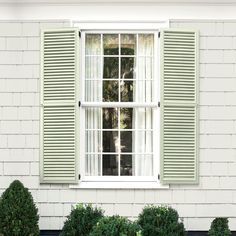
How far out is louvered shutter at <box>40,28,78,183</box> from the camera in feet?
27.6

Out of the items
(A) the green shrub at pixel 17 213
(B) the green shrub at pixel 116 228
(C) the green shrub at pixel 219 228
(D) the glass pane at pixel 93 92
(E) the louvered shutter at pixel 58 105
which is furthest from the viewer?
(D) the glass pane at pixel 93 92

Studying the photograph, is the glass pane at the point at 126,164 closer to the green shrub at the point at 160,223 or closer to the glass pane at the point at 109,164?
the glass pane at the point at 109,164

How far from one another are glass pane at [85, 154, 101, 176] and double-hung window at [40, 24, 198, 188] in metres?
0.01

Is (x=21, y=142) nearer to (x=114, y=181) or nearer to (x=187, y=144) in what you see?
(x=114, y=181)

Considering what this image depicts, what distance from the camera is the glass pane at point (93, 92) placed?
8.53 meters

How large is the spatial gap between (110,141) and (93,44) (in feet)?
4.56

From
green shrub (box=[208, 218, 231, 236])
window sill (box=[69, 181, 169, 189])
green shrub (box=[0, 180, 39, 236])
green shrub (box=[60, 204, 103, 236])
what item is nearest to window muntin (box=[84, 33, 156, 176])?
window sill (box=[69, 181, 169, 189])

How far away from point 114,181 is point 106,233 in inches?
88.1

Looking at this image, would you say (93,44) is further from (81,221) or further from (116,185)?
(81,221)

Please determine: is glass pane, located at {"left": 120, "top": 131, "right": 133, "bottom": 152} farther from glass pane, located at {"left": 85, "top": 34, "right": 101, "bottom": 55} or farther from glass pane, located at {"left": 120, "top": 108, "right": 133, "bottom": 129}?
glass pane, located at {"left": 85, "top": 34, "right": 101, "bottom": 55}

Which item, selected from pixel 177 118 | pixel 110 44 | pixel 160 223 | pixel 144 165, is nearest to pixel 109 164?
pixel 144 165

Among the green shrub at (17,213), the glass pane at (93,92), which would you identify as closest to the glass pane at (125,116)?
the glass pane at (93,92)

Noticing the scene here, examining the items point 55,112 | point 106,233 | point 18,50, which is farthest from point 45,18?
point 106,233

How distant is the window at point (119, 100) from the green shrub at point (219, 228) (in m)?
1.12
